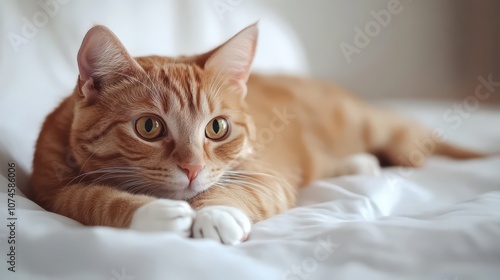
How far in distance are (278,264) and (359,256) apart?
15 cm

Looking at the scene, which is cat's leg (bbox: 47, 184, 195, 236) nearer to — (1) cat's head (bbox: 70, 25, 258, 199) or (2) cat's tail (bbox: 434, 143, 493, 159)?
(1) cat's head (bbox: 70, 25, 258, 199)

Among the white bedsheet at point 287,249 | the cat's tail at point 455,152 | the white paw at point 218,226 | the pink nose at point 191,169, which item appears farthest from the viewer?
the cat's tail at point 455,152

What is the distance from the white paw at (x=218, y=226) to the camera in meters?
0.98

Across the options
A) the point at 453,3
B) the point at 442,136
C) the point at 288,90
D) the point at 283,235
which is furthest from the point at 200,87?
the point at 453,3

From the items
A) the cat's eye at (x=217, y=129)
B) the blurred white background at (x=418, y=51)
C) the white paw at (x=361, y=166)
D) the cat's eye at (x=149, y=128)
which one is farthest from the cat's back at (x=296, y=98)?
the blurred white background at (x=418, y=51)

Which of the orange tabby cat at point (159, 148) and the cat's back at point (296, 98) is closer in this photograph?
the orange tabby cat at point (159, 148)
